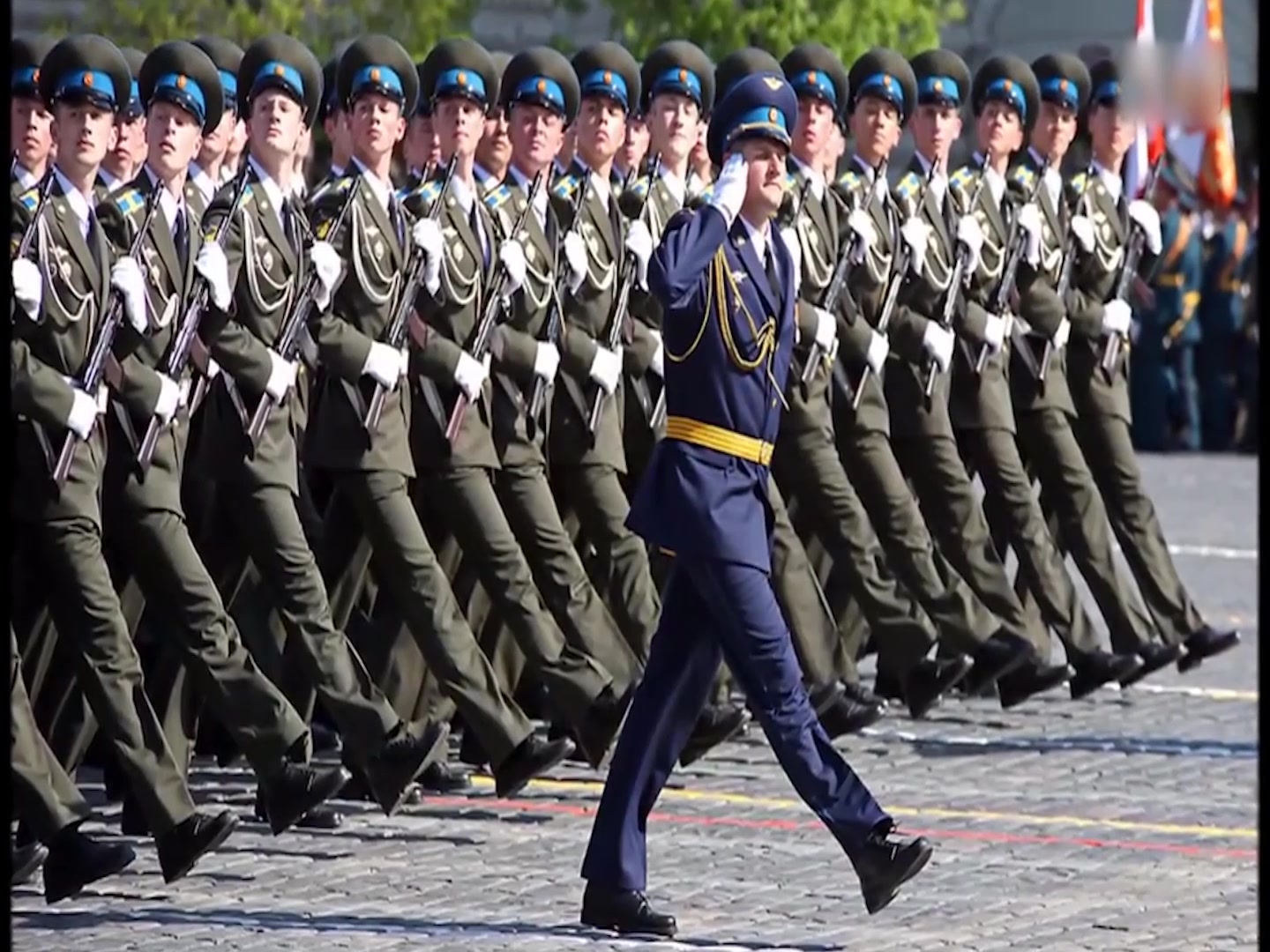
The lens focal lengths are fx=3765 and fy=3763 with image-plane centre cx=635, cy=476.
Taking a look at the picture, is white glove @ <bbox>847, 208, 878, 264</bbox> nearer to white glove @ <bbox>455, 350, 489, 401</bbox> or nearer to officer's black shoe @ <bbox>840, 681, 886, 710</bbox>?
officer's black shoe @ <bbox>840, 681, 886, 710</bbox>

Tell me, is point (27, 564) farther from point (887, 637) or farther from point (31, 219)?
point (887, 637)

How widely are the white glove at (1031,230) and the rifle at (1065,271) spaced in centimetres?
18

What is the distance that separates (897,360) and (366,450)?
108 inches

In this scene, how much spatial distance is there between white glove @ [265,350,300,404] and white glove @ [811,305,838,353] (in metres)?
2.28

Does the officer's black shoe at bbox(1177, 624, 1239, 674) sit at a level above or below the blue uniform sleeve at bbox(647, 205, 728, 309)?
below

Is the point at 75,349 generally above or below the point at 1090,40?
below

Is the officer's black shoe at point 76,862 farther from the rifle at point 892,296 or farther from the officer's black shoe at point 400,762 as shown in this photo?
the rifle at point 892,296

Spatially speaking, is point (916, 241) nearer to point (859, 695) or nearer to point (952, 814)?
point (859, 695)

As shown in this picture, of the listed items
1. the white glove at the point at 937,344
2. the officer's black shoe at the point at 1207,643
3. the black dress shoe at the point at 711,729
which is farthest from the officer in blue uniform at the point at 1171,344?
the black dress shoe at the point at 711,729

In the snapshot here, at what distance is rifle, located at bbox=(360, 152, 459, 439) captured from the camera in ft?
30.6

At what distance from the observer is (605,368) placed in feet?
34.0

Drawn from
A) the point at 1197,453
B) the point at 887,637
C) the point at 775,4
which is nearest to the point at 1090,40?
the point at 1197,453

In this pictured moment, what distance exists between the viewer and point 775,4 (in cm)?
2000

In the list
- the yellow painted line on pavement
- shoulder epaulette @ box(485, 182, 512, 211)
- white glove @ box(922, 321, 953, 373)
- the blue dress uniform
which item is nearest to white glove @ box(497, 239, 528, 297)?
shoulder epaulette @ box(485, 182, 512, 211)
